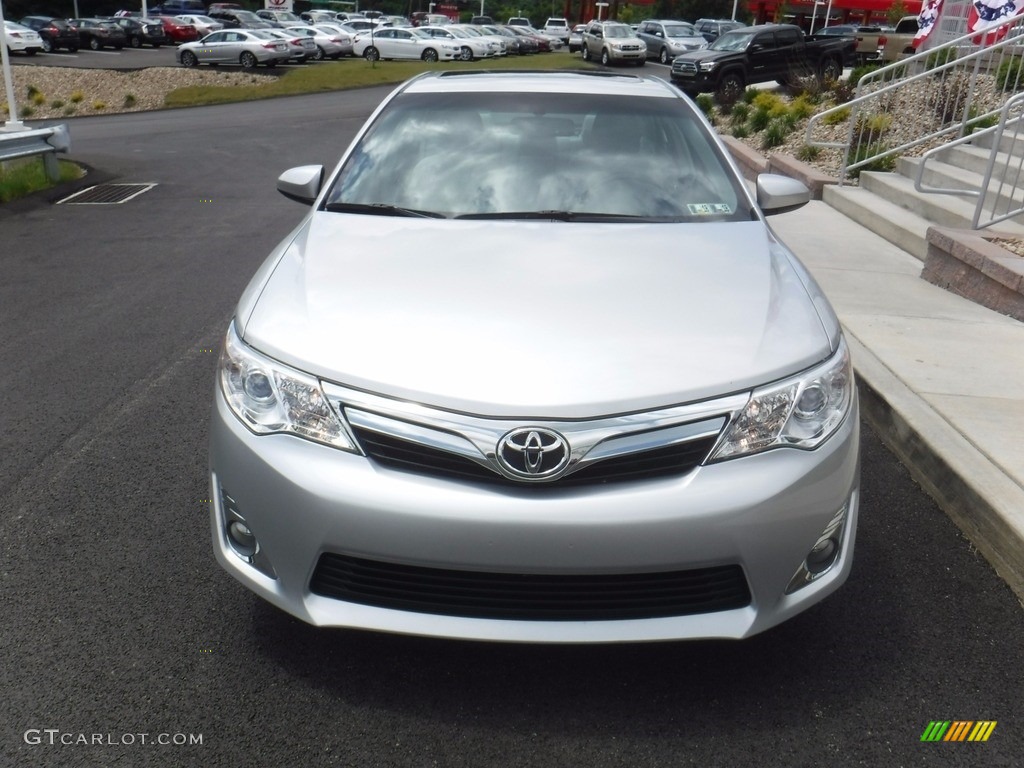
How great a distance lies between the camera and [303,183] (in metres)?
4.35

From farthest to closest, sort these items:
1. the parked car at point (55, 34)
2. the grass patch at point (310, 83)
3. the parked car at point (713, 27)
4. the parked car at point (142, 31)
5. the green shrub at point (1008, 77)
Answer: the parked car at point (142, 31), the parked car at point (55, 34), the parked car at point (713, 27), the grass patch at point (310, 83), the green shrub at point (1008, 77)

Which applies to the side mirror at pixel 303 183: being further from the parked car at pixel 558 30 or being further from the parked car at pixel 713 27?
the parked car at pixel 558 30

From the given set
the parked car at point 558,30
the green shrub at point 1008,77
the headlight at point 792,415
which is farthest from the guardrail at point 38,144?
the parked car at point 558,30

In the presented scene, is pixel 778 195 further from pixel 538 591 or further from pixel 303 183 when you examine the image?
pixel 538 591

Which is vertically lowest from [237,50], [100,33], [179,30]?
[179,30]

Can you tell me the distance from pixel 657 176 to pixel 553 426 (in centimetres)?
194

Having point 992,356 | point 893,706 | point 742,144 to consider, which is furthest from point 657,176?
point 742,144

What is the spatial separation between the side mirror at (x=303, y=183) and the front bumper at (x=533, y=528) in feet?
6.09

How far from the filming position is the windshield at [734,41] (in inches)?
988

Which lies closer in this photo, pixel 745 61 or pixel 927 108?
pixel 927 108

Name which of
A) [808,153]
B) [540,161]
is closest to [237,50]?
[808,153]

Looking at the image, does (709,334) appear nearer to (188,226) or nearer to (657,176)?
(657,176)

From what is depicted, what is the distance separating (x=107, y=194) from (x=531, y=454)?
10770 mm

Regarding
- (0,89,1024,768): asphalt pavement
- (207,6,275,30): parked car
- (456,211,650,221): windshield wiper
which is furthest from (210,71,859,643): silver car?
(207,6,275,30): parked car
